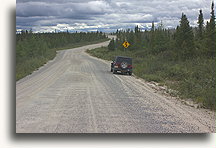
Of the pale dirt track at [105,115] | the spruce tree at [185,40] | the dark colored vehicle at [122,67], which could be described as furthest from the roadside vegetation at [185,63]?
the pale dirt track at [105,115]

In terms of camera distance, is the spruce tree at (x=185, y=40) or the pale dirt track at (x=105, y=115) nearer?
the pale dirt track at (x=105, y=115)

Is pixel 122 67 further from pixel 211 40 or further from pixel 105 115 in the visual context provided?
pixel 105 115

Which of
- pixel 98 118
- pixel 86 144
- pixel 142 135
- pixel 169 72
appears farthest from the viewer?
pixel 169 72

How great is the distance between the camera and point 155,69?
25594 millimetres

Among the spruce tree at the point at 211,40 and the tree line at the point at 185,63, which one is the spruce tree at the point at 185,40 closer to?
the tree line at the point at 185,63

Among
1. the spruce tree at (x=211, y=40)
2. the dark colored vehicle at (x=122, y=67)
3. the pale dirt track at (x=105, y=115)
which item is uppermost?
the spruce tree at (x=211, y=40)

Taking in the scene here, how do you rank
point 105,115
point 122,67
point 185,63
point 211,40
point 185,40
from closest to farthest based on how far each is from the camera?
point 105,115 → point 122,67 → point 185,63 → point 211,40 → point 185,40

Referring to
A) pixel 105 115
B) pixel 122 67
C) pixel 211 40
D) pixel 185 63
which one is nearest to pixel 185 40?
pixel 211 40

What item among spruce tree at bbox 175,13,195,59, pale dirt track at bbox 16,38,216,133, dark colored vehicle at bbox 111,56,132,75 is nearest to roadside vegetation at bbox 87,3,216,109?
spruce tree at bbox 175,13,195,59

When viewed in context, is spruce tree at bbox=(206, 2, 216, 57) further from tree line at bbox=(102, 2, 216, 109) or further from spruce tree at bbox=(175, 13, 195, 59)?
spruce tree at bbox=(175, 13, 195, 59)

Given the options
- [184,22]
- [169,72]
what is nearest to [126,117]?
[169,72]

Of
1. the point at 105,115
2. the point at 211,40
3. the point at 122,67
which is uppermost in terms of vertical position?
the point at 211,40

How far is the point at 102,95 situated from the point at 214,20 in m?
31.5

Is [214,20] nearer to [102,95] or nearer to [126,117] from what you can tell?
[102,95]
